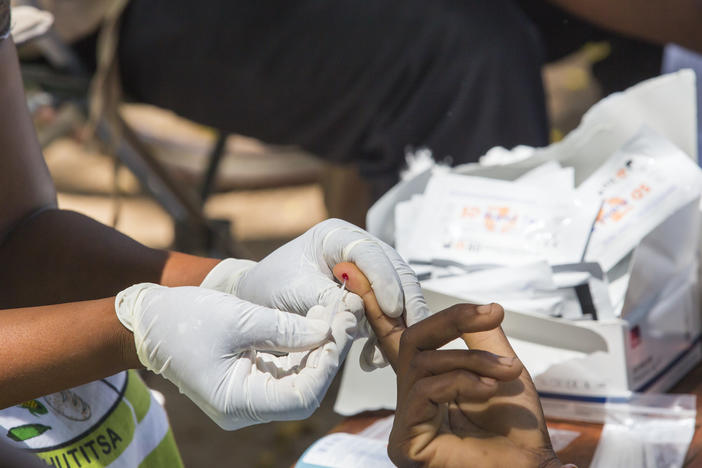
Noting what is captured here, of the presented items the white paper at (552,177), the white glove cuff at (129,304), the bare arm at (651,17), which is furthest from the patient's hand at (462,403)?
the bare arm at (651,17)

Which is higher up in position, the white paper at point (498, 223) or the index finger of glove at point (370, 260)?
the index finger of glove at point (370, 260)

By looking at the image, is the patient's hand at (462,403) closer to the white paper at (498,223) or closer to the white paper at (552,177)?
the white paper at (498,223)

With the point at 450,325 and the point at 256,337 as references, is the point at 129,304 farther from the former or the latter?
the point at 450,325

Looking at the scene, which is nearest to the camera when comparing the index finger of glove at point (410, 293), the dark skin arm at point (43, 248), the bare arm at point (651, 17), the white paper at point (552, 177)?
the index finger of glove at point (410, 293)

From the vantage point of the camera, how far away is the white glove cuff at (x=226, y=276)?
31.8 inches

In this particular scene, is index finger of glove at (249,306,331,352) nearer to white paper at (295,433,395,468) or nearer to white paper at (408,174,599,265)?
white paper at (295,433,395,468)

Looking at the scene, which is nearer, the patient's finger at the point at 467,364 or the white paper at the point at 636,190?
the patient's finger at the point at 467,364

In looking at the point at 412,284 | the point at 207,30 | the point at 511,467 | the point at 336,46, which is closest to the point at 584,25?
the point at 336,46

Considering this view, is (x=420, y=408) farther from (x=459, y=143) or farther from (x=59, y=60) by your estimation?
(x=59, y=60)

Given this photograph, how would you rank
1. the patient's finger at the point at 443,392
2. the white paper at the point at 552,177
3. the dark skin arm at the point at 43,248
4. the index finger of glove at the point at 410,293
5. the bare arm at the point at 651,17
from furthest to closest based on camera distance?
the bare arm at the point at 651,17
the white paper at the point at 552,177
the dark skin arm at the point at 43,248
the index finger of glove at the point at 410,293
the patient's finger at the point at 443,392

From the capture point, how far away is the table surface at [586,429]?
82 centimetres

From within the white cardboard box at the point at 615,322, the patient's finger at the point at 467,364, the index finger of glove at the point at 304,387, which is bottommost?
the white cardboard box at the point at 615,322

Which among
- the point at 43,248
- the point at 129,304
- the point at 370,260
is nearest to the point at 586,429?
the point at 370,260

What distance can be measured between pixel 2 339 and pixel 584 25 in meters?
1.58
